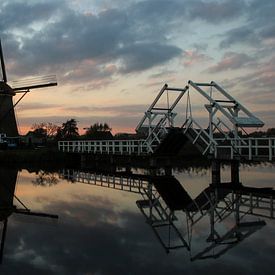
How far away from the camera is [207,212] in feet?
52.7

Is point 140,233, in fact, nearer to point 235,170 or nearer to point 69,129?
point 235,170

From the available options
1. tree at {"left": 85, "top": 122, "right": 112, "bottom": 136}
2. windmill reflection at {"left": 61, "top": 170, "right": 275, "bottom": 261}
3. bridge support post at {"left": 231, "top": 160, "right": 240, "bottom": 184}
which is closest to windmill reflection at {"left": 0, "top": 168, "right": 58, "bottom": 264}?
windmill reflection at {"left": 61, "top": 170, "right": 275, "bottom": 261}

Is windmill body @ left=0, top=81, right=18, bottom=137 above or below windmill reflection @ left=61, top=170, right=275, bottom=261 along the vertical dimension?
above

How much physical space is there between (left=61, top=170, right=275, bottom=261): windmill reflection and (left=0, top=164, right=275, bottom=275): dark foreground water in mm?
26

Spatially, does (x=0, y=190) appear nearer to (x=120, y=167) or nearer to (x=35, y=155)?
(x=120, y=167)

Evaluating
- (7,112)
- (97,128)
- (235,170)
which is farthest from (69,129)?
(235,170)

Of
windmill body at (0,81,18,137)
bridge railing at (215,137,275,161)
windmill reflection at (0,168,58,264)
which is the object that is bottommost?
windmill reflection at (0,168,58,264)

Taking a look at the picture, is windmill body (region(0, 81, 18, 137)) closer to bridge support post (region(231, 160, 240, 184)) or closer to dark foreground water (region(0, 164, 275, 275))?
dark foreground water (region(0, 164, 275, 275))

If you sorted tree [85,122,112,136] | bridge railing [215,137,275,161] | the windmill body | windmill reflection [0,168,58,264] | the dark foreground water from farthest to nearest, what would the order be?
tree [85,122,112,136] → the windmill body → bridge railing [215,137,275,161] → windmill reflection [0,168,58,264] → the dark foreground water

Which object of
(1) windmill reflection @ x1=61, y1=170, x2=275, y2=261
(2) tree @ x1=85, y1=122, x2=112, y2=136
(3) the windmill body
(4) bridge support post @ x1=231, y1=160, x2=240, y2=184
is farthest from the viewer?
(2) tree @ x1=85, y1=122, x2=112, y2=136

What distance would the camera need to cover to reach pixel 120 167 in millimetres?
41656

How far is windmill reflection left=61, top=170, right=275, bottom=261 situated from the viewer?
11.9m

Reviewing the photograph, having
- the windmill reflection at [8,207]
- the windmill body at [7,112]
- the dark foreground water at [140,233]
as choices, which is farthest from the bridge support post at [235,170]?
the windmill body at [7,112]

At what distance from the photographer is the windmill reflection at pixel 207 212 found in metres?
11.9
